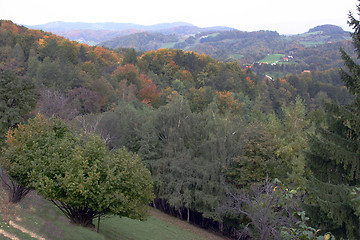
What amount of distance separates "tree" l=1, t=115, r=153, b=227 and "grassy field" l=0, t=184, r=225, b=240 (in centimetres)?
88

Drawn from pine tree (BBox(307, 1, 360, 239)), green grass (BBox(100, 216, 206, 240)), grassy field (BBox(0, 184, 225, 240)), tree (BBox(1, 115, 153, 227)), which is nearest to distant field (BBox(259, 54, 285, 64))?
green grass (BBox(100, 216, 206, 240))

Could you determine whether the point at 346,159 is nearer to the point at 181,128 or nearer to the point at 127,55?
the point at 181,128

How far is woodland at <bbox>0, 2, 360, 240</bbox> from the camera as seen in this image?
1140 centimetres

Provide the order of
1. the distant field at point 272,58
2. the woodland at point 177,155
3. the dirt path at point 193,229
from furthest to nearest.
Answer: the distant field at point 272,58 < the dirt path at point 193,229 < the woodland at point 177,155

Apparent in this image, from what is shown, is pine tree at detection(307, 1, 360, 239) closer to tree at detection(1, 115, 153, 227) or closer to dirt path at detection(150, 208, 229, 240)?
tree at detection(1, 115, 153, 227)

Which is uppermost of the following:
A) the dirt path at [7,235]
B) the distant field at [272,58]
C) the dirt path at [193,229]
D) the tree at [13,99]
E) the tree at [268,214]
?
the distant field at [272,58]

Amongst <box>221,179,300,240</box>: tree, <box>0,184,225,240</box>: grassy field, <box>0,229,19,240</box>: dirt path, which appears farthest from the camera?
<box>221,179,300,240</box>: tree

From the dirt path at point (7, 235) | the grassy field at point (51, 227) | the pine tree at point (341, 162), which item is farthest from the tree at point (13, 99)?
the pine tree at point (341, 162)

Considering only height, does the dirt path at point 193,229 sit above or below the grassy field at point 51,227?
below

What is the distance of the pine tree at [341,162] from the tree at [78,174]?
760 centimetres

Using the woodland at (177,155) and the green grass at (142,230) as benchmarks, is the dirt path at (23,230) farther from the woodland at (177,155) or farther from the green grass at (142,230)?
the green grass at (142,230)

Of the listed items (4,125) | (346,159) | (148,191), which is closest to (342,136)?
(346,159)

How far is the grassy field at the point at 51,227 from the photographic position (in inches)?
435

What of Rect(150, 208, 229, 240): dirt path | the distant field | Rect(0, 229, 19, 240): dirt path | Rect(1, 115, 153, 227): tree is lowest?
Rect(150, 208, 229, 240): dirt path
